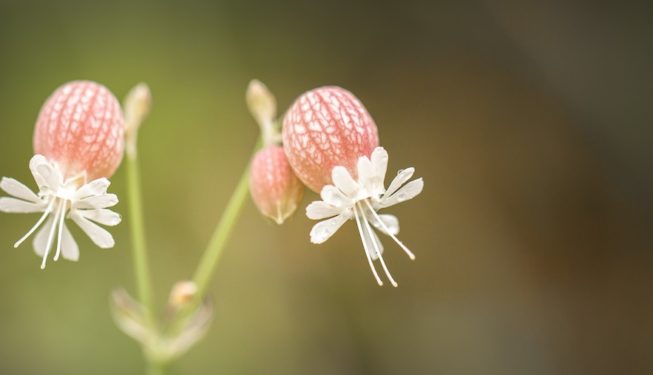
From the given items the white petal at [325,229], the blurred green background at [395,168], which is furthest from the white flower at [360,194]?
the blurred green background at [395,168]

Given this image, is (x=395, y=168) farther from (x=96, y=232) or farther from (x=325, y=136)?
(x=96, y=232)

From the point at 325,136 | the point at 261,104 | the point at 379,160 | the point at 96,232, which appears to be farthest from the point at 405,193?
the point at 96,232

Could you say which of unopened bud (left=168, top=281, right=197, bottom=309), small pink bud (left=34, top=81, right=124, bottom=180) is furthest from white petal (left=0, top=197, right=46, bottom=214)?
unopened bud (left=168, top=281, right=197, bottom=309)

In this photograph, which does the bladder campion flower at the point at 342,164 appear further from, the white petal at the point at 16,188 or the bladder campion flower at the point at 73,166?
the white petal at the point at 16,188

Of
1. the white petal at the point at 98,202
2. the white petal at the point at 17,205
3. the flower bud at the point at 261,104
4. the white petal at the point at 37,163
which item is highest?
the flower bud at the point at 261,104

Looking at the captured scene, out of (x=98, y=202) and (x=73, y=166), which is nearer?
(x=98, y=202)
